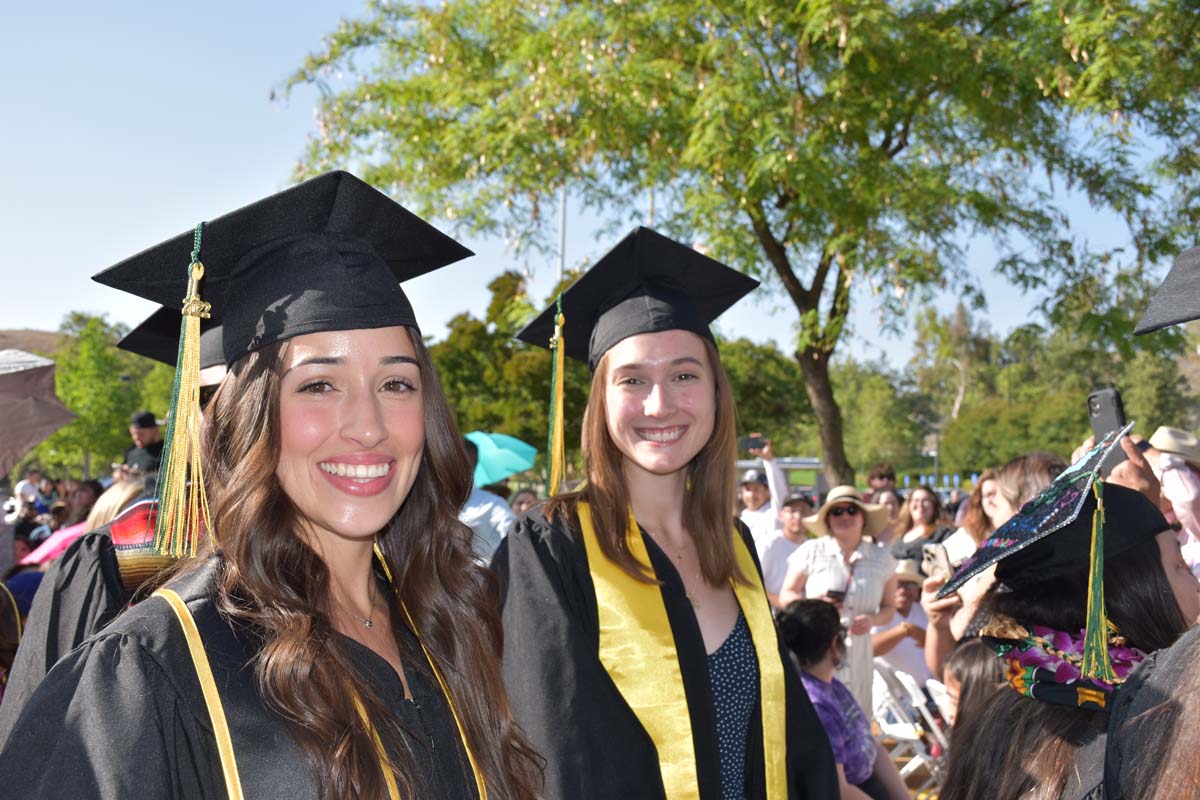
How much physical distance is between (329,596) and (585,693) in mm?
942

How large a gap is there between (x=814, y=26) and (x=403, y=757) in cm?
798

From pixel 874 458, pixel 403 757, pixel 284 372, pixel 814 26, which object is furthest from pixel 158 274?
pixel 874 458

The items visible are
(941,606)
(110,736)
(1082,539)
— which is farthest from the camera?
(941,606)

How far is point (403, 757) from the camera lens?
5.00ft

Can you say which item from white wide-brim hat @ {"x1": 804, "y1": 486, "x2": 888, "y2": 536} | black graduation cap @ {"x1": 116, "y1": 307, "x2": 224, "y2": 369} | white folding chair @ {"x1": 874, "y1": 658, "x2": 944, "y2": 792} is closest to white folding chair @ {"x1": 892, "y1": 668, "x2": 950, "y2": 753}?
white folding chair @ {"x1": 874, "y1": 658, "x2": 944, "y2": 792}

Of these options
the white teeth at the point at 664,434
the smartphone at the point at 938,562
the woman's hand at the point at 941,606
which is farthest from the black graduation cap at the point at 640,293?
the smartphone at the point at 938,562

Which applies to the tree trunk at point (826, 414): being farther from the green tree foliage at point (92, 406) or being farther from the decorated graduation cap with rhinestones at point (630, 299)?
the green tree foliage at point (92, 406)

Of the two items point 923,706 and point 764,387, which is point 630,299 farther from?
point 764,387

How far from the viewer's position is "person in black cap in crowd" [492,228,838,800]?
245cm

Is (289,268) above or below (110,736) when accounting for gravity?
above

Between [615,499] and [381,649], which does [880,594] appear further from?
[381,649]

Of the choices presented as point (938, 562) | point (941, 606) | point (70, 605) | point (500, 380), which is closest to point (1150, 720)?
point (70, 605)

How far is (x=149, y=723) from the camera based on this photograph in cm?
125

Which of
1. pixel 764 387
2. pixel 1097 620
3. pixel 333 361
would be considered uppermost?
pixel 764 387
